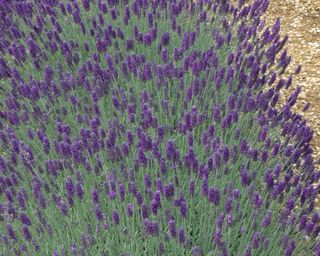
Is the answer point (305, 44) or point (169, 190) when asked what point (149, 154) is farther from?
point (305, 44)

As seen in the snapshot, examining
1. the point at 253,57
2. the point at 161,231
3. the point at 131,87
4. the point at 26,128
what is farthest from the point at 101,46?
the point at 161,231

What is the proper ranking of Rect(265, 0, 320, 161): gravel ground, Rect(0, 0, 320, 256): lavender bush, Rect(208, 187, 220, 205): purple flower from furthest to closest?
Rect(265, 0, 320, 161): gravel ground < Rect(0, 0, 320, 256): lavender bush < Rect(208, 187, 220, 205): purple flower

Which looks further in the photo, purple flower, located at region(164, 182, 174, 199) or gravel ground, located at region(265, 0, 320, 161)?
gravel ground, located at region(265, 0, 320, 161)

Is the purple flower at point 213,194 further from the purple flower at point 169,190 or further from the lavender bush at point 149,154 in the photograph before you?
the purple flower at point 169,190

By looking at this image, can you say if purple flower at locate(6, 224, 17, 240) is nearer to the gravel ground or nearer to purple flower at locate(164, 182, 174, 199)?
purple flower at locate(164, 182, 174, 199)

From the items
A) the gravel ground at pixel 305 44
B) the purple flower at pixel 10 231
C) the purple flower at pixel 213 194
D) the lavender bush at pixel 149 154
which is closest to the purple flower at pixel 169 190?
the lavender bush at pixel 149 154

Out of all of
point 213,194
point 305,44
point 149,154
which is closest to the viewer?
point 213,194

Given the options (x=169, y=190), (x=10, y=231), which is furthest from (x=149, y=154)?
(x=10, y=231)

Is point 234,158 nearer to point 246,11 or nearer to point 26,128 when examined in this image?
point 26,128

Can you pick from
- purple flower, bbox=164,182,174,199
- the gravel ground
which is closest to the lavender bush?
purple flower, bbox=164,182,174,199
